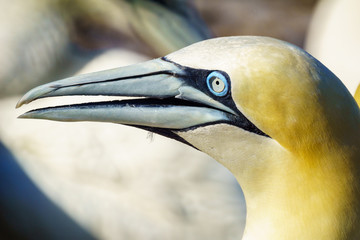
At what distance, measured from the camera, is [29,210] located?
3.71 meters

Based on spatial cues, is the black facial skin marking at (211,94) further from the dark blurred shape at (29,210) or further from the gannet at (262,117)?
the dark blurred shape at (29,210)

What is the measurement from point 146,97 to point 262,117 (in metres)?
0.35

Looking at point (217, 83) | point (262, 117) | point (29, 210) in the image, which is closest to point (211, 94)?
point (217, 83)

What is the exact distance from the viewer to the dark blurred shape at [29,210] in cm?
369

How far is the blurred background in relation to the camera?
145 inches

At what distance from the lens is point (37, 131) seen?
3.83m

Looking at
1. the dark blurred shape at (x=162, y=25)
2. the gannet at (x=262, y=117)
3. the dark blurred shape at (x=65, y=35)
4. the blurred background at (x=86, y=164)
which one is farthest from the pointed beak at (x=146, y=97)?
the dark blurred shape at (x=162, y=25)

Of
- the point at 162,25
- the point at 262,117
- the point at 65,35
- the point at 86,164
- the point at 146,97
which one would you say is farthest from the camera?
the point at 162,25

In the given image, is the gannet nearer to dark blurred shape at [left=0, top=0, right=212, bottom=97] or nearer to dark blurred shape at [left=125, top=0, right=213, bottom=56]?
dark blurred shape at [left=0, top=0, right=212, bottom=97]

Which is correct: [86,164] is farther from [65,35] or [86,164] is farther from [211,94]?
[211,94]

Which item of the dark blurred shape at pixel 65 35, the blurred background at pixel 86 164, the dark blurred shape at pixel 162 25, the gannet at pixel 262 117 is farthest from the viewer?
the dark blurred shape at pixel 162 25

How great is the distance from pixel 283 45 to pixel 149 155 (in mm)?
2021

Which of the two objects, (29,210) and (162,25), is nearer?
(29,210)

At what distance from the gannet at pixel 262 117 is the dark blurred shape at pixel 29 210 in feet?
6.11
